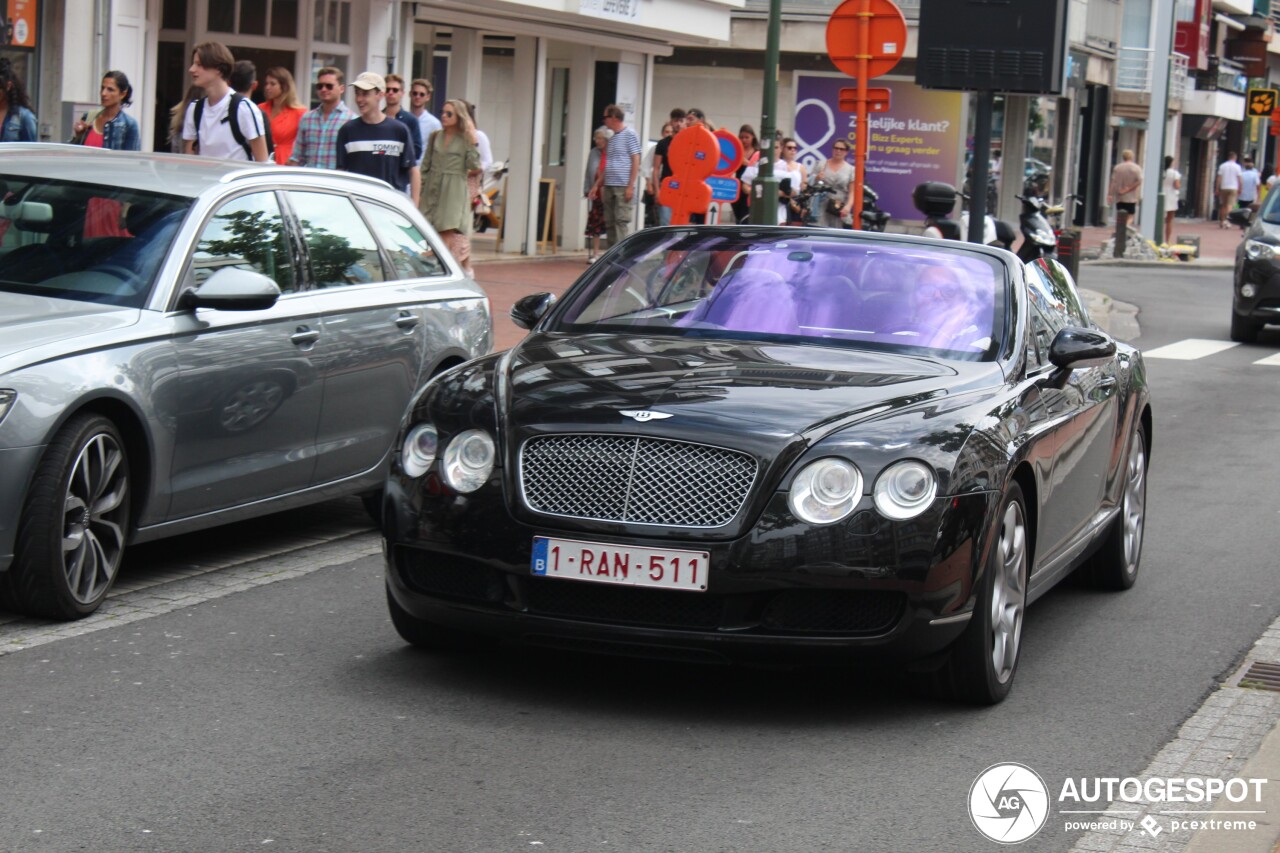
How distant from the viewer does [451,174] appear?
16.0 m

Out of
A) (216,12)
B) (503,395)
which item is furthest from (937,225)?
(503,395)

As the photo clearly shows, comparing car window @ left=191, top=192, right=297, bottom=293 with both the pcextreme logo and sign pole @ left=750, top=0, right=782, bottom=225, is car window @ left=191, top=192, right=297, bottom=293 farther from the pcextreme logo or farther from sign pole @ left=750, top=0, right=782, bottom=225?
sign pole @ left=750, top=0, right=782, bottom=225

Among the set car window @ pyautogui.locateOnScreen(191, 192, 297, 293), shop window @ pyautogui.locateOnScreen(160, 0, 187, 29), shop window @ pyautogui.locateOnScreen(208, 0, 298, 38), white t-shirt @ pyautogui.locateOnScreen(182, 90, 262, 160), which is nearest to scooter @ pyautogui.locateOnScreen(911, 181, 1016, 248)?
shop window @ pyautogui.locateOnScreen(208, 0, 298, 38)

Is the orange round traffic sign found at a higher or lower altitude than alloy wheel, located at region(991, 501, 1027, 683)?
higher

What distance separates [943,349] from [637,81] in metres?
23.4

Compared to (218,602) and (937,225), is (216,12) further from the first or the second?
(218,602)

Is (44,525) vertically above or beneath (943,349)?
beneath

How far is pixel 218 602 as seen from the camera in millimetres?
7145

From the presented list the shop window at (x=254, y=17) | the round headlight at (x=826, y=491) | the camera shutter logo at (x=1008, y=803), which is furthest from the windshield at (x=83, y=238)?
the shop window at (x=254, y=17)

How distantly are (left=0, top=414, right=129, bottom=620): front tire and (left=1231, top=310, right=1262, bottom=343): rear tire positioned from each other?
16.2 m

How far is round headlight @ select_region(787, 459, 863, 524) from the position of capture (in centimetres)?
554

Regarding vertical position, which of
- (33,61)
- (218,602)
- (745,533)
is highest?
(33,61)

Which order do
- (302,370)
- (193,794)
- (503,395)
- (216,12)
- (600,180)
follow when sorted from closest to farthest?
(193,794) → (503,395) → (302,370) → (216,12) → (600,180)

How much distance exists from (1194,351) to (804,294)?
1393 centimetres
